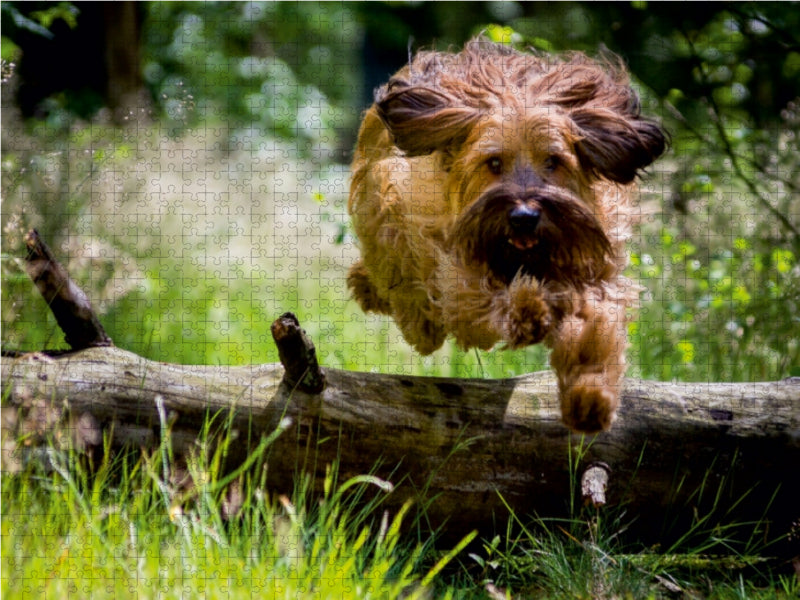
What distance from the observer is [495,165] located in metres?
3.66

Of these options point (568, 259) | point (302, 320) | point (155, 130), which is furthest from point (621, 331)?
point (155, 130)

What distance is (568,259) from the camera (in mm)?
3576

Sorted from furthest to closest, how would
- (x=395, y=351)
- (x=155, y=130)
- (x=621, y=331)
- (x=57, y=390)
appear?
(x=155, y=130), (x=395, y=351), (x=621, y=331), (x=57, y=390)

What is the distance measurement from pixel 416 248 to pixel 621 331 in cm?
103

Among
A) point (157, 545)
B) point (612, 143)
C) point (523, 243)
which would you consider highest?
point (612, 143)

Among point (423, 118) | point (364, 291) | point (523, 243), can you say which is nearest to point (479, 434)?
point (523, 243)

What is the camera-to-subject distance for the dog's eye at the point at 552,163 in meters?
3.64

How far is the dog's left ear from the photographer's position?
148 inches

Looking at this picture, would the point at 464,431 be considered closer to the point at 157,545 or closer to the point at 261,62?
the point at 157,545

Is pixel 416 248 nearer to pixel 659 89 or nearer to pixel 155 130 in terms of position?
pixel 659 89

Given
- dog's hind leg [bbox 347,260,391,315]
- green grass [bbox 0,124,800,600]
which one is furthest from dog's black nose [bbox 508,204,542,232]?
dog's hind leg [bbox 347,260,391,315]

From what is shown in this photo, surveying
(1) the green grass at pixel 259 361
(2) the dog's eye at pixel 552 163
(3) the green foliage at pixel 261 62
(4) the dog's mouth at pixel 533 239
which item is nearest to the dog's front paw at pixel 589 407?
(1) the green grass at pixel 259 361

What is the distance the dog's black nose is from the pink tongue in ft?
0.14

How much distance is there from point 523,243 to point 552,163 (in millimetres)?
360
